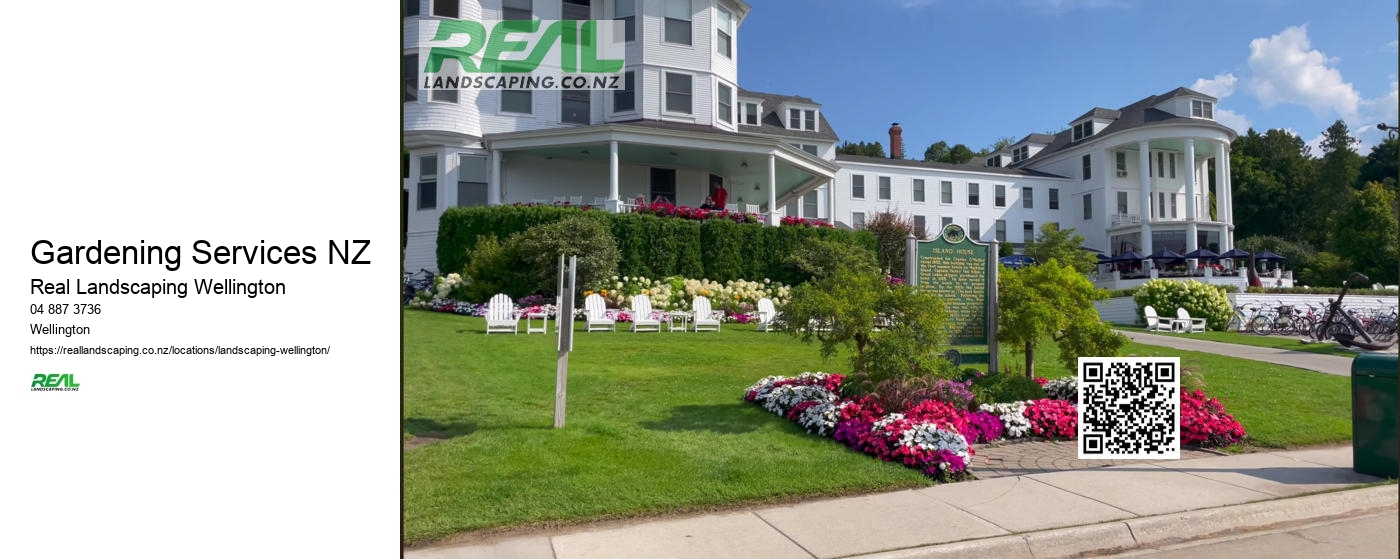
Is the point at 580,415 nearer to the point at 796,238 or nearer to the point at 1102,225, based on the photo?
the point at 796,238

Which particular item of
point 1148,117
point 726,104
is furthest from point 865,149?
point 726,104

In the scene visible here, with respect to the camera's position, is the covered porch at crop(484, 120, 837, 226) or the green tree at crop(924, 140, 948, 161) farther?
the green tree at crop(924, 140, 948, 161)

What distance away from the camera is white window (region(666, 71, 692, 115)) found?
28578mm

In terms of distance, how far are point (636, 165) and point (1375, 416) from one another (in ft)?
79.4

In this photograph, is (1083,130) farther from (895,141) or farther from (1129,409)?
(1129,409)

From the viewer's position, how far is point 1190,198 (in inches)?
1779

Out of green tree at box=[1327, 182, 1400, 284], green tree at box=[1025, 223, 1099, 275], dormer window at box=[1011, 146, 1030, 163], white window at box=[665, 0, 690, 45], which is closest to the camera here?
white window at box=[665, 0, 690, 45]

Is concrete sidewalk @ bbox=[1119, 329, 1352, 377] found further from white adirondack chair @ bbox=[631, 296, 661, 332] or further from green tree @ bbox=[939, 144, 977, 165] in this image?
green tree @ bbox=[939, 144, 977, 165]

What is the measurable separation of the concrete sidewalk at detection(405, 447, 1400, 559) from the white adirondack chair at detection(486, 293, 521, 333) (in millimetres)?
10212

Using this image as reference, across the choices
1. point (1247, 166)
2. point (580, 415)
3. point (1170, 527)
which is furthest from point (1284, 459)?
point (1247, 166)

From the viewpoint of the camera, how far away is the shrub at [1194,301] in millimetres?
25438

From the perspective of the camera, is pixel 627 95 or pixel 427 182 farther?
pixel 627 95

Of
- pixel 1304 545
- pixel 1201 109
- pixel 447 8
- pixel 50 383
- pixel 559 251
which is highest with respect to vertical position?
pixel 1201 109

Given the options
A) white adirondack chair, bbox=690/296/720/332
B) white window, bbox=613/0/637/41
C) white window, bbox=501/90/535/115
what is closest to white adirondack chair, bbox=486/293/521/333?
white adirondack chair, bbox=690/296/720/332
